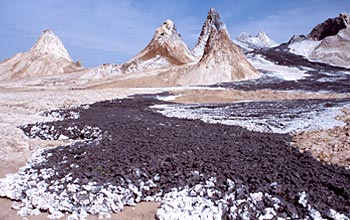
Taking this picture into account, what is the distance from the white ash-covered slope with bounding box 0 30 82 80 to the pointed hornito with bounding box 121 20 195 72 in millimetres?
14074

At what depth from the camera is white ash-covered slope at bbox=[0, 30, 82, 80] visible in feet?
185

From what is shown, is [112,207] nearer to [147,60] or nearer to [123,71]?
[123,71]

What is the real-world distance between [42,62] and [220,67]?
35.0 metres

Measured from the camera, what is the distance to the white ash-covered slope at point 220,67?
34.1m

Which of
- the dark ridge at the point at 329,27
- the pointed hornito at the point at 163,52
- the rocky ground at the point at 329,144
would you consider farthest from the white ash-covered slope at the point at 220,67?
the dark ridge at the point at 329,27

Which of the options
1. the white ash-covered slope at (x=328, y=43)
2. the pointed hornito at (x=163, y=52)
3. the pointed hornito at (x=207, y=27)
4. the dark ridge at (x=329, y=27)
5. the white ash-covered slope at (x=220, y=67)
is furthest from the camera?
the dark ridge at (x=329, y=27)

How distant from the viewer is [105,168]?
752cm

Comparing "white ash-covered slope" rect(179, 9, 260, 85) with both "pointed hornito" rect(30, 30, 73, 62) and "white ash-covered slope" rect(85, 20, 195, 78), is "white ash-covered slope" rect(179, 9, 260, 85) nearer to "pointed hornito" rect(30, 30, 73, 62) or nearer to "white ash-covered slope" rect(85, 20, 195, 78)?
"white ash-covered slope" rect(85, 20, 195, 78)

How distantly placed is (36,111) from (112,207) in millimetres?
13244

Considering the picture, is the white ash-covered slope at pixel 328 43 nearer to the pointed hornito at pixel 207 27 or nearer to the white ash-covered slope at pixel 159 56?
the pointed hornito at pixel 207 27

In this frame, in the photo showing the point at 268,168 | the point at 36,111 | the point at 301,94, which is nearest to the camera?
the point at 268,168

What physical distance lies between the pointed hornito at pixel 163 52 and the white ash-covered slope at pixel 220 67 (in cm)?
1012

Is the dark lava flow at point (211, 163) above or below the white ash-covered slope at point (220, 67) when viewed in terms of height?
below

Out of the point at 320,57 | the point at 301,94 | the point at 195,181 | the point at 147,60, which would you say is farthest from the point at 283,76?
the point at 195,181
